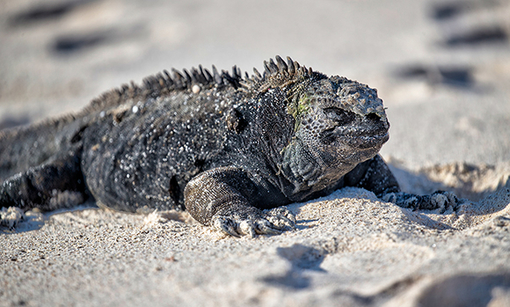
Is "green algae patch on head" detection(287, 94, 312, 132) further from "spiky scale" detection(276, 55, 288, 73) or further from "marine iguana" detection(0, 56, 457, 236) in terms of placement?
"spiky scale" detection(276, 55, 288, 73)

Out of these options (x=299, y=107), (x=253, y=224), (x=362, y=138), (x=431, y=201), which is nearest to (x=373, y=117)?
(x=362, y=138)

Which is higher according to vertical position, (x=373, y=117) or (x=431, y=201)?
(x=373, y=117)

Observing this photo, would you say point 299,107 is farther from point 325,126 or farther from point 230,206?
point 230,206

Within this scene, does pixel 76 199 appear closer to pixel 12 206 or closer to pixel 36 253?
pixel 12 206

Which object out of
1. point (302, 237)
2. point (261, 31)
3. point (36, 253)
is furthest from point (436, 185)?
point (261, 31)

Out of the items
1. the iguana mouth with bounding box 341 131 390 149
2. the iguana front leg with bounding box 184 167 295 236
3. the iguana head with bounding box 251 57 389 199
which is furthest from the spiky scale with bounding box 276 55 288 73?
the iguana front leg with bounding box 184 167 295 236

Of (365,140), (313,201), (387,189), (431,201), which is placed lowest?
(431,201)
